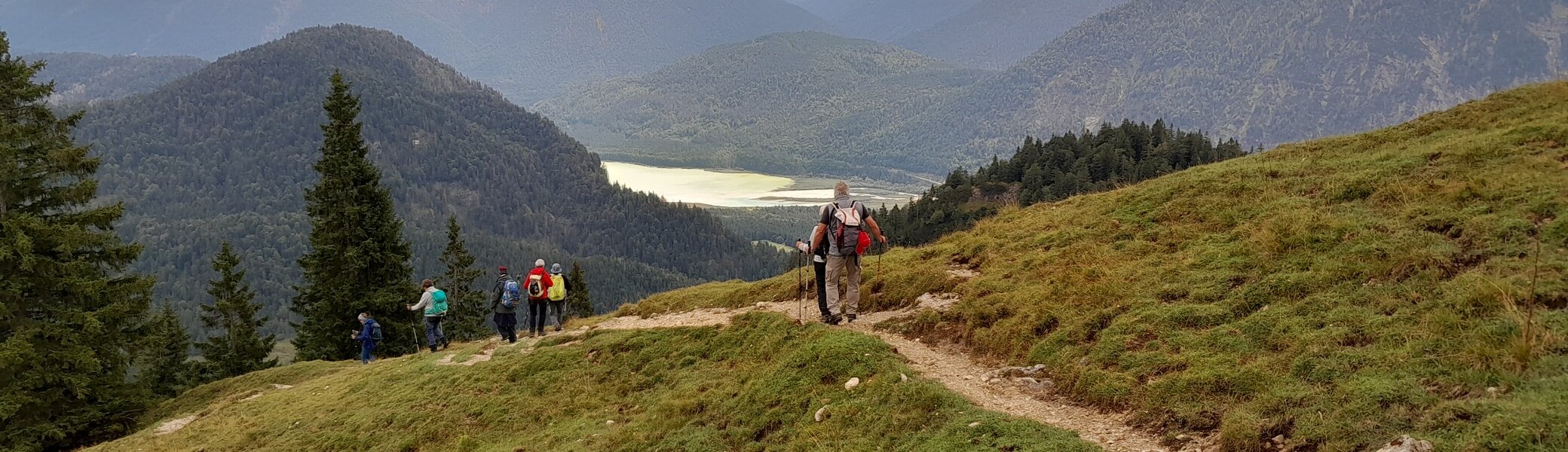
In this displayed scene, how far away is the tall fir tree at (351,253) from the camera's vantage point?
1706 inches

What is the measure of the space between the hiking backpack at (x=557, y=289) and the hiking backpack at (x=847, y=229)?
1152 centimetres

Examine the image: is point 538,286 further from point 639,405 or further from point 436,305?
point 639,405

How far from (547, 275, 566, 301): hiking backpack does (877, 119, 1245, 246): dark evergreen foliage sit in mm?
91220

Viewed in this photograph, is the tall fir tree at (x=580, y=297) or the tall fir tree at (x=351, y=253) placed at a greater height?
the tall fir tree at (x=351, y=253)

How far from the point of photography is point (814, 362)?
13289 mm

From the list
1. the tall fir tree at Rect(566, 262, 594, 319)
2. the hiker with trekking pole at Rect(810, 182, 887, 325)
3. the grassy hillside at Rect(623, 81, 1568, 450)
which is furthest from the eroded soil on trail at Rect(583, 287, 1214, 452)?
the tall fir tree at Rect(566, 262, 594, 319)

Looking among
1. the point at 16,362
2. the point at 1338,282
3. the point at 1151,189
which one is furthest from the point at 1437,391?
the point at 16,362

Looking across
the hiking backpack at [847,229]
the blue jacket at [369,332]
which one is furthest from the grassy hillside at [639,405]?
the blue jacket at [369,332]

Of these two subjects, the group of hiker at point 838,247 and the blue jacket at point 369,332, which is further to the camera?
the blue jacket at point 369,332

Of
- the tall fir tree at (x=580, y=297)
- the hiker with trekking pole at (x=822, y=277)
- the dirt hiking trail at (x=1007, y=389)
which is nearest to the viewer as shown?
the dirt hiking trail at (x=1007, y=389)

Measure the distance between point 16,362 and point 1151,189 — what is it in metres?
32.6

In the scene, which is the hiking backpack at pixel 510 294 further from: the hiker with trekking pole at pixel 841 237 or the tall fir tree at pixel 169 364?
the tall fir tree at pixel 169 364

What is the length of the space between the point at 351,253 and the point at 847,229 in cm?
3530

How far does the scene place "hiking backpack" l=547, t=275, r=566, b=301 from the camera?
24828 millimetres
